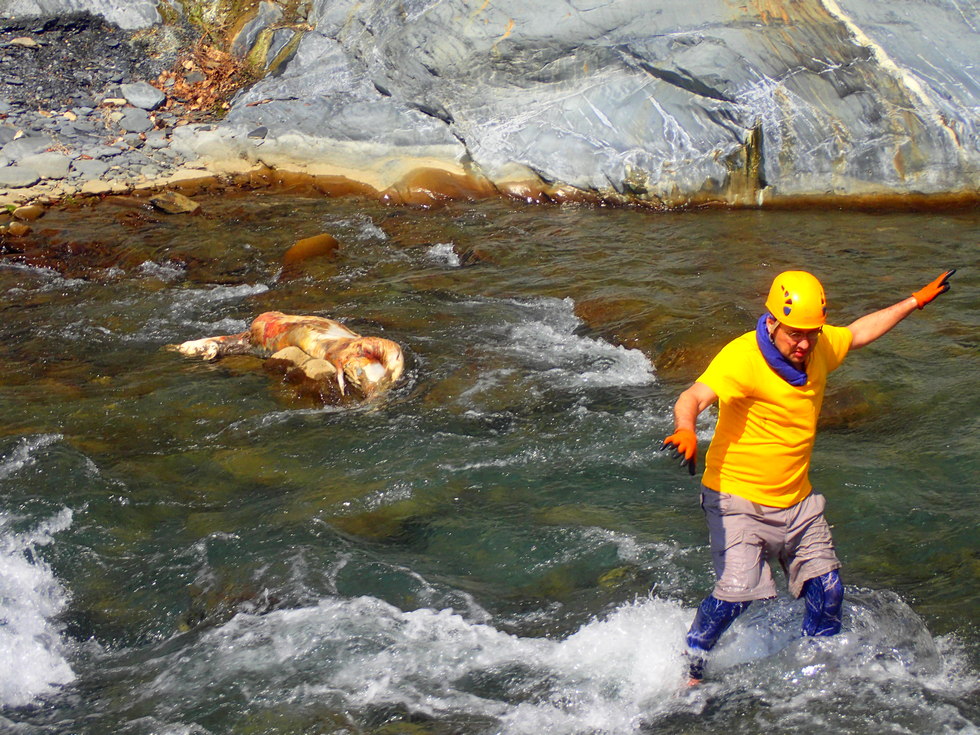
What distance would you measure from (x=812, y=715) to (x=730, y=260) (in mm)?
6526

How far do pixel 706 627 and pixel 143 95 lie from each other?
13259 millimetres

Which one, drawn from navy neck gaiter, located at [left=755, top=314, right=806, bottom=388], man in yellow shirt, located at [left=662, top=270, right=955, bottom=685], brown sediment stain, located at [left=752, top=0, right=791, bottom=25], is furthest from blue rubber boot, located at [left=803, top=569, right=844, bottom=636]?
brown sediment stain, located at [left=752, top=0, right=791, bottom=25]

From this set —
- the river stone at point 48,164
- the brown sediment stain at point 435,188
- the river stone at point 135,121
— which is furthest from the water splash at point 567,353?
the river stone at point 135,121

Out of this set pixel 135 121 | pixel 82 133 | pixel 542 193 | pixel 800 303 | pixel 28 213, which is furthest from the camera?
pixel 135 121

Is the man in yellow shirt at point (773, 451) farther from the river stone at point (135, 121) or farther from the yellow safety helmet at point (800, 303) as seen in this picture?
the river stone at point (135, 121)

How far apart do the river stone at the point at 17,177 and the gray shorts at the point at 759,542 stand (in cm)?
1157

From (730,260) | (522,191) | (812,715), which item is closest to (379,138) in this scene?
(522,191)

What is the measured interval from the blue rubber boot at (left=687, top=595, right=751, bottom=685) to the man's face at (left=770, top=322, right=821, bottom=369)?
3.54 feet

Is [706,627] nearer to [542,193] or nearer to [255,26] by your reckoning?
[542,193]

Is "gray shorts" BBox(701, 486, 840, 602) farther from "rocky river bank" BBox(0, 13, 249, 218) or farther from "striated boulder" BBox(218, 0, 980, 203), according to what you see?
"rocky river bank" BBox(0, 13, 249, 218)

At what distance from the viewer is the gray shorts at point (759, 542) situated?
3.97 meters

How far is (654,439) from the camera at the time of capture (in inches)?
253

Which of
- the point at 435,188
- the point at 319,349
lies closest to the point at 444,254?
the point at 435,188

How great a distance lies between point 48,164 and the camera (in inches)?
508
